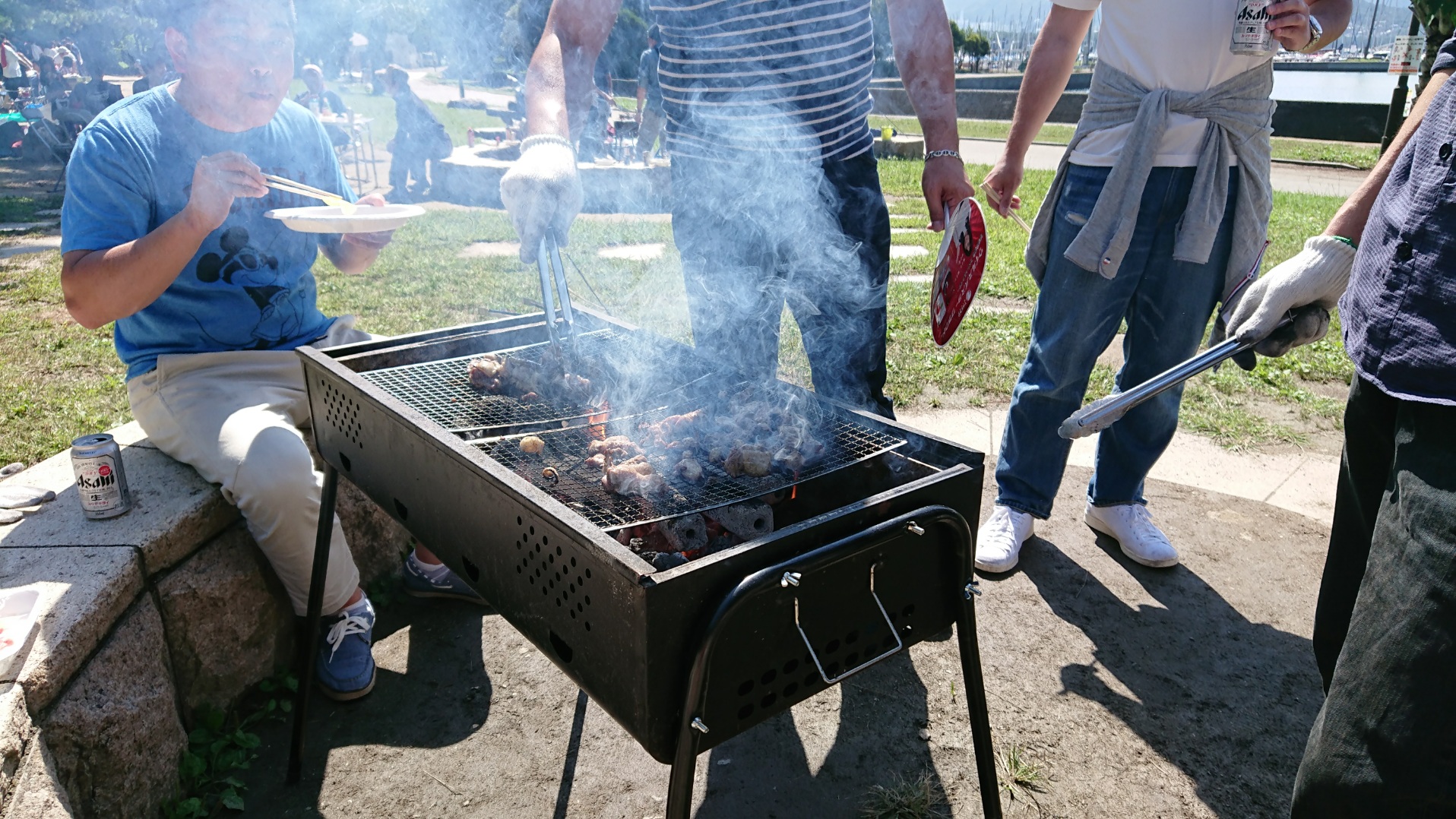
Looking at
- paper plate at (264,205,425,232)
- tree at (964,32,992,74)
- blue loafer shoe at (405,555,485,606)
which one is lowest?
blue loafer shoe at (405,555,485,606)

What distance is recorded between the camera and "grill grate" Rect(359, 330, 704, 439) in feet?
6.77

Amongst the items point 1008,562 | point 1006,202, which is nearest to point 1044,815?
point 1008,562

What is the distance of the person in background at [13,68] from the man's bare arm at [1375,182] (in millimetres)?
26217

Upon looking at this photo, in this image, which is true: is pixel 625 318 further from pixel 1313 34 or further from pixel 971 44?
pixel 971 44

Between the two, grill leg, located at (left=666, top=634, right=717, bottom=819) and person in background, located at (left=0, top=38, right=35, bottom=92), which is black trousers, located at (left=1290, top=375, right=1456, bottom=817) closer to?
grill leg, located at (left=666, top=634, right=717, bottom=819)

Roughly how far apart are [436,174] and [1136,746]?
37.9 feet

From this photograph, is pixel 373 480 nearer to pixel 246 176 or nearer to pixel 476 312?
pixel 246 176

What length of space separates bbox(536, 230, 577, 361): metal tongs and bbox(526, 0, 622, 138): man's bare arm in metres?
0.40

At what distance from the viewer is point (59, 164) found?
1406 centimetres

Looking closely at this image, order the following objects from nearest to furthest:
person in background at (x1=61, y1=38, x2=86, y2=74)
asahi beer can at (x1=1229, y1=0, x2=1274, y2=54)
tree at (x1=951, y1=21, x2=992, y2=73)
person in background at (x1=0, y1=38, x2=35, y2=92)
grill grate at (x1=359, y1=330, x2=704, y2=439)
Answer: grill grate at (x1=359, y1=330, x2=704, y2=439)
asahi beer can at (x1=1229, y1=0, x2=1274, y2=54)
person in background at (x1=0, y1=38, x2=35, y2=92)
person in background at (x1=61, y1=38, x2=86, y2=74)
tree at (x1=951, y1=21, x2=992, y2=73)

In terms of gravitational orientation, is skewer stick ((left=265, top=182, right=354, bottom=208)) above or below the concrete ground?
above

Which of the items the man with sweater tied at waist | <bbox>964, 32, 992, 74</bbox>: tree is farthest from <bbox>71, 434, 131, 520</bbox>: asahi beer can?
<bbox>964, 32, 992, 74</bbox>: tree

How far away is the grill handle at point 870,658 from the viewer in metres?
1.45

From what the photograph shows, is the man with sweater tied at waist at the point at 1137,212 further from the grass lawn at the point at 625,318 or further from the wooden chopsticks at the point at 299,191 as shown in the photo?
the wooden chopsticks at the point at 299,191
